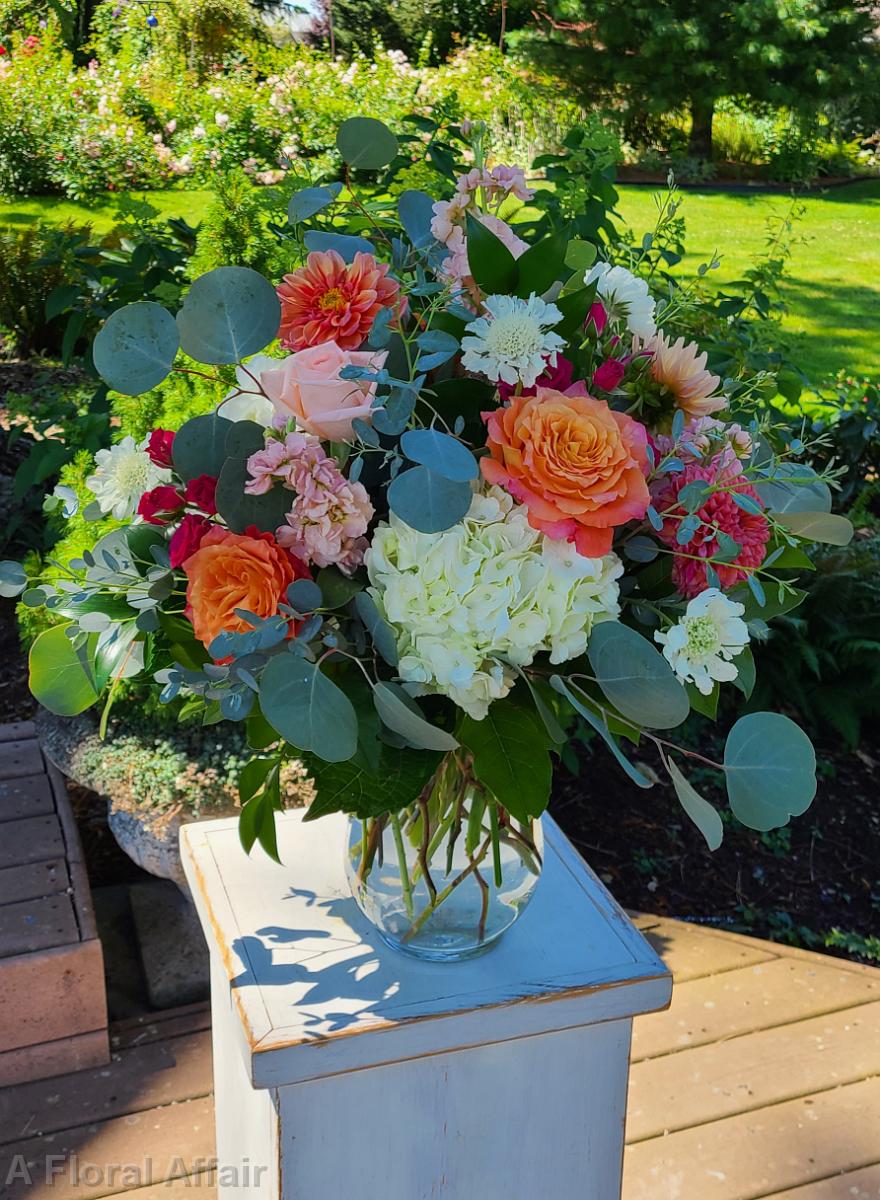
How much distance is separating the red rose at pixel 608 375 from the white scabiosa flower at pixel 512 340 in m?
0.06

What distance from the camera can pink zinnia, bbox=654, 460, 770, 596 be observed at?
77 centimetres

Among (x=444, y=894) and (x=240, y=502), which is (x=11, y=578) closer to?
(x=240, y=502)

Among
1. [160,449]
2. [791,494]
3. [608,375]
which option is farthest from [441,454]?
[791,494]

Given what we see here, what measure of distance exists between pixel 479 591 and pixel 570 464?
106 mm

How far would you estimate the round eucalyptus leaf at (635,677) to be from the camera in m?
0.74

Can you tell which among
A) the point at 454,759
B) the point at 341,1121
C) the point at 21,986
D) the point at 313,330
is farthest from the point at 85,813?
the point at 313,330

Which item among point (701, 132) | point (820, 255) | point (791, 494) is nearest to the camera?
point (791, 494)

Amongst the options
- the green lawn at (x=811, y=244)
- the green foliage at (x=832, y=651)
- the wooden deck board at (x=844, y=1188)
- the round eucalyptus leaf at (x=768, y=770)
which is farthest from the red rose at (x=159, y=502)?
the green lawn at (x=811, y=244)

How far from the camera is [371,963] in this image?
1.05 meters

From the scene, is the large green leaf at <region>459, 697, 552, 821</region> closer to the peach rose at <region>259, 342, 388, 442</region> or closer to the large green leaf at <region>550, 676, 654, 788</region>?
the large green leaf at <region>550, 676, 654, 788</region>

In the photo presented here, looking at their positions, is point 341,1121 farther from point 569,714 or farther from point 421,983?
point 569,714

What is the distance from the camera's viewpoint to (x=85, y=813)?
2.40 meters

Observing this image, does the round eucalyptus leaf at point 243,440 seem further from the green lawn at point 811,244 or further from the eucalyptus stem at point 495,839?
the green lawn at point 811,244

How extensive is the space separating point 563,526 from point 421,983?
1.67 ft
